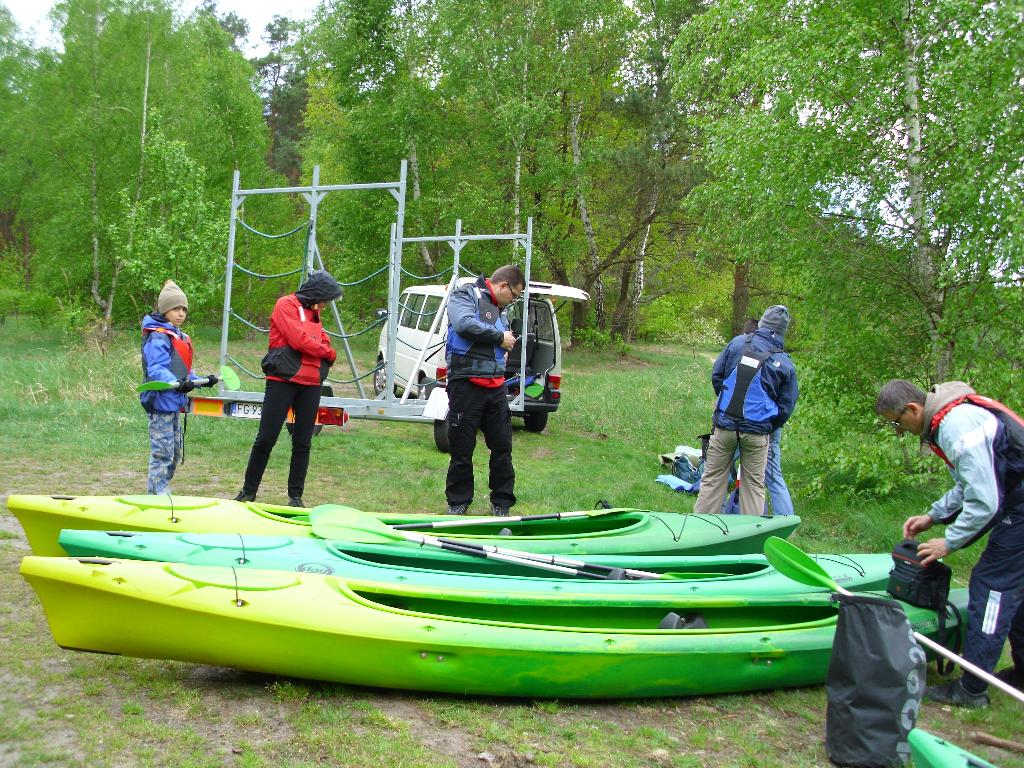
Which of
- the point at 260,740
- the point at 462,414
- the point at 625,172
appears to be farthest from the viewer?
the point at 625,172

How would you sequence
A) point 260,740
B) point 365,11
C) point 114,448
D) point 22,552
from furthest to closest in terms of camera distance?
1. point 365,11
2. point 114,448
3. point 22,552
4. point 260,740

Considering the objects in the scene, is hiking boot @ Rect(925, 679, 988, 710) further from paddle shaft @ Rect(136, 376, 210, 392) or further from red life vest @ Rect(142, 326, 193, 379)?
red life vest @ Rect(142, 326, 193, 379)

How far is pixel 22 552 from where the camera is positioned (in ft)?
16.7

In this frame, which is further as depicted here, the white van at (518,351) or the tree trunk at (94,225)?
the tree trunk at (94,225)

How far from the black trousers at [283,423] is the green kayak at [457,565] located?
1.73m

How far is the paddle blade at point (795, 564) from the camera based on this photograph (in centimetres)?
382

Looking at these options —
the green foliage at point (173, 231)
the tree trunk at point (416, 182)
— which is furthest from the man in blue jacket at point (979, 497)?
the tree trunk at point (416, 182)

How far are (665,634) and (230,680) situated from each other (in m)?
1.89

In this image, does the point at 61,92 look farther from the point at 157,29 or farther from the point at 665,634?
the point at 665,634

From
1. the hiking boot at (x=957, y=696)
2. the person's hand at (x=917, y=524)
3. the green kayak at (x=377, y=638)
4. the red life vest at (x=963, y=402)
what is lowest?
the hiking boot at (x=957, y=696)

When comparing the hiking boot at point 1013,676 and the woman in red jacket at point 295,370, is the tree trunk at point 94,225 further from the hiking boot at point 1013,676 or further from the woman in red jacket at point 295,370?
the hiking boot at point 1013,676

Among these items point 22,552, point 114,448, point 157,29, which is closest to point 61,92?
point 157,29

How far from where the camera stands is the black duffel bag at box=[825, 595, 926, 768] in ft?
10.5

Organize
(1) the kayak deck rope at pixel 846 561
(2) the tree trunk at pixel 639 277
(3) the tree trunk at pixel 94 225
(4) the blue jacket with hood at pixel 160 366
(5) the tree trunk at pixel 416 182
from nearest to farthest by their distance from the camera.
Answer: (1) the kayak deck rope at pixel 846 561 → (4) the blue jacket with hood at pixel 160 366 → (3) the tree trunk at pixel 94 225 → (5) the tree trunk at pixel 416 182 → (2) the tree trunk at pixel 639 277
